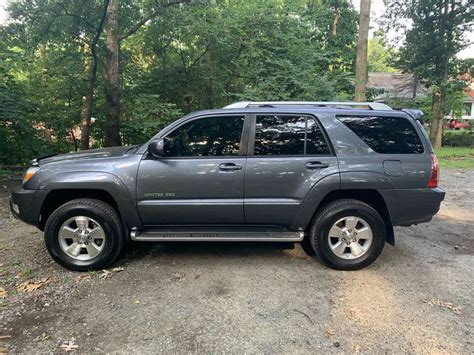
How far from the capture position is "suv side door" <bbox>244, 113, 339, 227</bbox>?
12.9 feet

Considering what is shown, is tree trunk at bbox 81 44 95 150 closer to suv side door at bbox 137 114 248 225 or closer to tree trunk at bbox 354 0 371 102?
tree trunk at bbox 354 0 371 102

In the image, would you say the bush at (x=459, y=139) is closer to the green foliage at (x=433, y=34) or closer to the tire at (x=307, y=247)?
the green foliage at (x=433, y=34)

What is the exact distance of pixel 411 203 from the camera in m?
3.97

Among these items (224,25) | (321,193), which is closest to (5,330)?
(321,193)

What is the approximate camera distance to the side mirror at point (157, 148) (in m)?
3.80

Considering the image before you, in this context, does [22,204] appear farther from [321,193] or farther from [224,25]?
[224,25]

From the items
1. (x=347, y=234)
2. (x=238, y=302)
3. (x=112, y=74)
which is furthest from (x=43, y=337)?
(x=112, y=74)

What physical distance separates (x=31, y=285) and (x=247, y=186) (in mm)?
2409

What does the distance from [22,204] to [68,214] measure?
1.80 feet

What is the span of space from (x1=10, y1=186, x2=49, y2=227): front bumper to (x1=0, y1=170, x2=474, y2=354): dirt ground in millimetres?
574

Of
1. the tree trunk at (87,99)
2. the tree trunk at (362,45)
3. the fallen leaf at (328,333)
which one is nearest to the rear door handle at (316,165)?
the fallen leaf at (328,333)

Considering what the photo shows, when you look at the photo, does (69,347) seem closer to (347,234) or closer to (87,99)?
(347,234)

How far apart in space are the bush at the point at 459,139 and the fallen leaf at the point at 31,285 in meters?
24.5

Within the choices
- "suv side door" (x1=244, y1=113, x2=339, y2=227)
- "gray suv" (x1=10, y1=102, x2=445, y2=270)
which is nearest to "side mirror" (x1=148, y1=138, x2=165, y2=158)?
"gray suv" (x1=10, y1=102, x2=445, y2=270)
